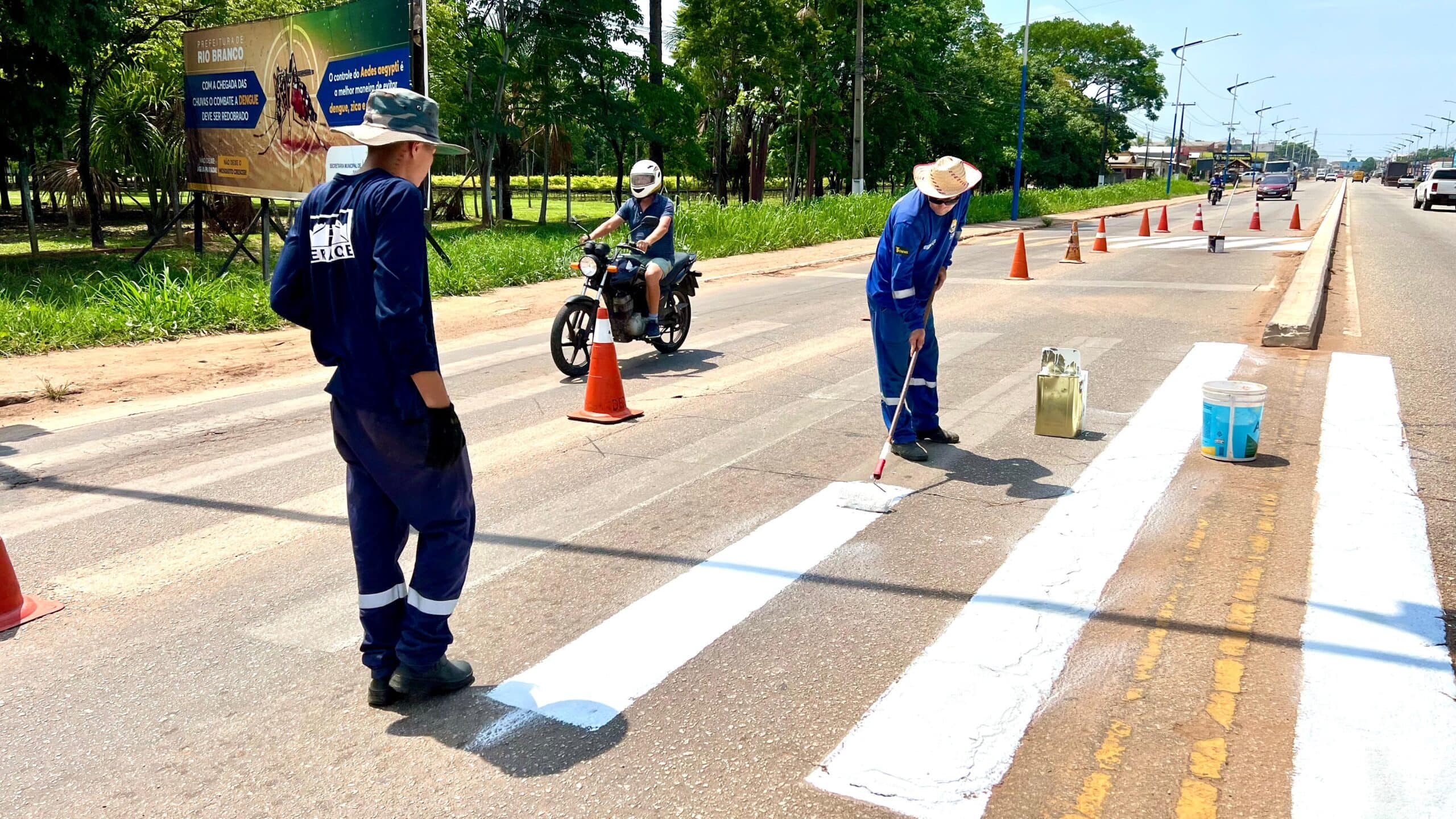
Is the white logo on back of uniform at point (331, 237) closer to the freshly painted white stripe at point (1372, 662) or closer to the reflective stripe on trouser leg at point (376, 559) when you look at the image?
the reflective stripe on trouser leg at point (376, 559)

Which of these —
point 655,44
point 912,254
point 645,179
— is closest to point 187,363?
point 645,179

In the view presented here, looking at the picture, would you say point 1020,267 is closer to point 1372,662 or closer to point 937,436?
point 937,436

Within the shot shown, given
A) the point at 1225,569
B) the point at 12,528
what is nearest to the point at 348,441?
the point at 12,528

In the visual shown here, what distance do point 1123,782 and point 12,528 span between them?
17.9 feet

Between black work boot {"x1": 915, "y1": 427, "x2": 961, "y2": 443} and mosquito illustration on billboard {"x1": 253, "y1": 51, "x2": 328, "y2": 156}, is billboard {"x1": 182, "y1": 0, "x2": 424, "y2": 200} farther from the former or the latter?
black work boot {"x1": 915, "y1": 427, "x2": 961, "y2": 443}

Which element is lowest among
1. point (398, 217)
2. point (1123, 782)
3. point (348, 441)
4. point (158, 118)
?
point (1123, 782)

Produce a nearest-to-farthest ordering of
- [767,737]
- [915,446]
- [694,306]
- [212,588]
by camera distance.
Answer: [767,737]
[212,588]
[915,446]
[694,306]

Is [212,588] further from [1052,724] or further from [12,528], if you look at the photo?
[1052,724]

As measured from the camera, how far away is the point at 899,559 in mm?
5051

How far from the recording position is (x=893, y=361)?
6734 millimetres

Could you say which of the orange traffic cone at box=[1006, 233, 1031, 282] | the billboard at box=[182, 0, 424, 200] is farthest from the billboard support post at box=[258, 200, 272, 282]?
the orange traffic cone at box=[1006, 233, 1031, 282]

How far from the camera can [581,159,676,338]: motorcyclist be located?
9398 millimetres

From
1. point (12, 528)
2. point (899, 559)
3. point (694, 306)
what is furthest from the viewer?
point (694, 306)

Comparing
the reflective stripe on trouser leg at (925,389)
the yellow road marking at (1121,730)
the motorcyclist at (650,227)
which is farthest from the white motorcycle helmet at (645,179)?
the yellow road marking at (1121,730)
